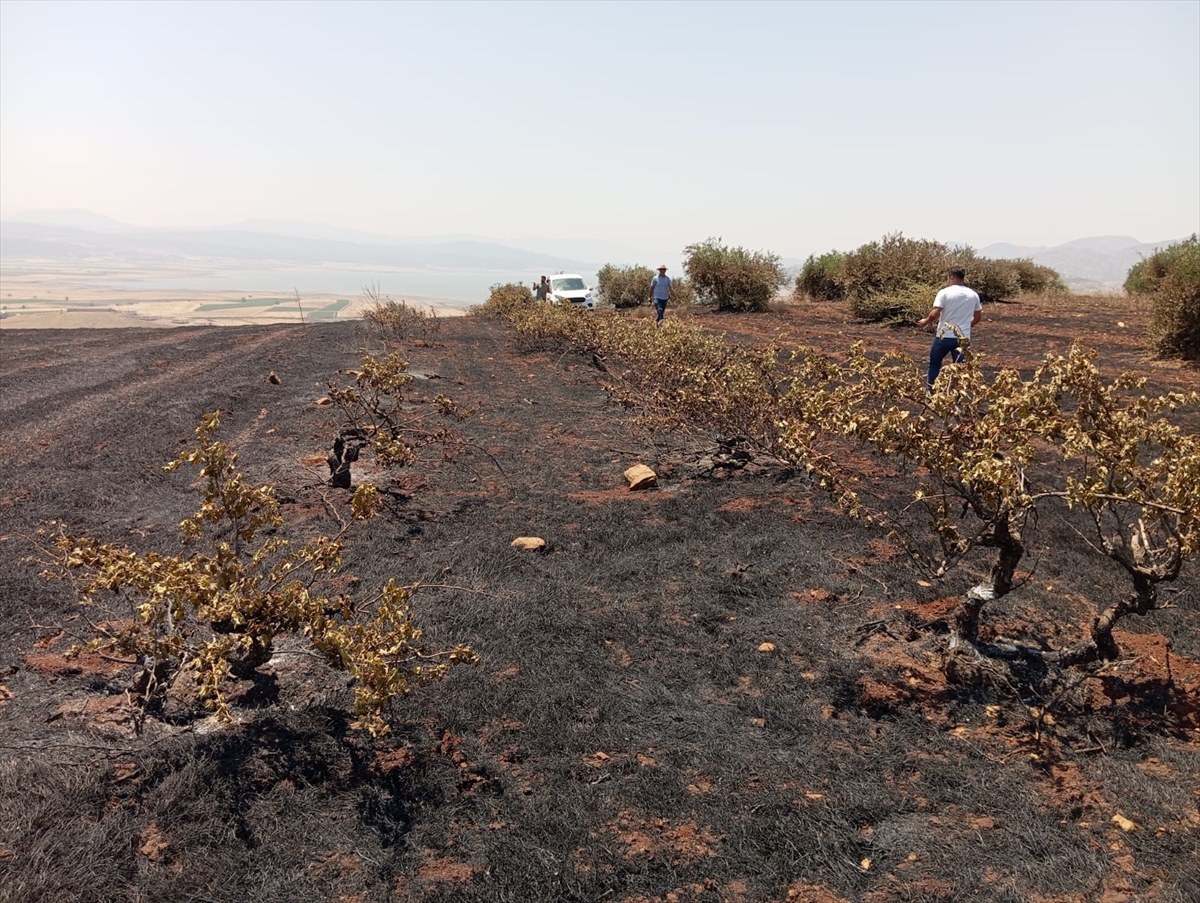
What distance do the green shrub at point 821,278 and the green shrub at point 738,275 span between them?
2.49 metres

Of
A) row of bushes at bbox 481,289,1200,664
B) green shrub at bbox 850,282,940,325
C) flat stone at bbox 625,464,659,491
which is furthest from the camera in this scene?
green shrub at bbox 850,282,940,325

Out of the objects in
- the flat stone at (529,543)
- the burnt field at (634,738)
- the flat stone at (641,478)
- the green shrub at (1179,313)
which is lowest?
the burnt field at (634,738)

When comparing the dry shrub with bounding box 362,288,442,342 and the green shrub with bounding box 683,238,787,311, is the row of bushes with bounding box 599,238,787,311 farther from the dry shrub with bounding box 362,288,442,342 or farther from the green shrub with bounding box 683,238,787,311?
the dry shrub with bounding box 362,288,442,342

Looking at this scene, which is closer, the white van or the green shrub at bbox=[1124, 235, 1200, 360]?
the green shrub at bbox=[1124, 235, 1200, 360]

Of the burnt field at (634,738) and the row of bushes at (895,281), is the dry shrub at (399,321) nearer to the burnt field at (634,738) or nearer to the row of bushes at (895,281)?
the row of bushes at (895,281)

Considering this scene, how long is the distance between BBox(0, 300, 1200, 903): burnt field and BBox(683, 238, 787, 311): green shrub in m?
18.0

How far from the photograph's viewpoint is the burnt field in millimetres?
2309

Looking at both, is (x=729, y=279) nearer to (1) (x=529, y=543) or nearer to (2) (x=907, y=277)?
(2) (x=907, y=277)

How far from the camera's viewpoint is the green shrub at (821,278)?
24.8 meters

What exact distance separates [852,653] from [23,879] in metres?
3.46

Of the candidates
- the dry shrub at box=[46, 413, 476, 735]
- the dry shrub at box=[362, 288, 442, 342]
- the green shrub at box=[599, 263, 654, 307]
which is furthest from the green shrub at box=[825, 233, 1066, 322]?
the dry shrub at box=[46, 413, 476, 735]

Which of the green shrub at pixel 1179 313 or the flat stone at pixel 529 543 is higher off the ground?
the green shrub at pixel 1179 313

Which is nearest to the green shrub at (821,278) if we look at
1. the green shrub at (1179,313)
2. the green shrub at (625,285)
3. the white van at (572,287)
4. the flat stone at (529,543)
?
the green shrub at (625,285)

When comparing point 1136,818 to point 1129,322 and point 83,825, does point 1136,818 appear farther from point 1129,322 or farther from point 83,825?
point 1129,322
